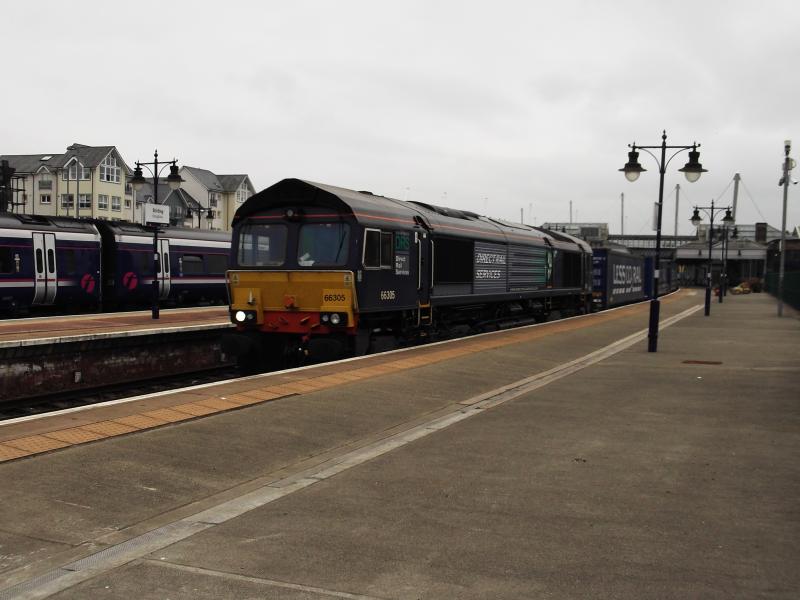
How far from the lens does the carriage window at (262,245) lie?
15.3 m

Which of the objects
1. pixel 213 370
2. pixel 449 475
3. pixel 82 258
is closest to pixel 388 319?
pixel 213 370

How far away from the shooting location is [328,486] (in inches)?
271

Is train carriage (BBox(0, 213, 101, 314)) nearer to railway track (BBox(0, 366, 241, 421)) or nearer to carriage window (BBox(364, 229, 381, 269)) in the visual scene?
railway track (BBox(0, 366, 241, 421))

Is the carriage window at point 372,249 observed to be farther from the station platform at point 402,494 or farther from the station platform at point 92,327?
the station platform at point 92,327

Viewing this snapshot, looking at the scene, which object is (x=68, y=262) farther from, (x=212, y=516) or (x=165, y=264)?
(x=212, y=516)

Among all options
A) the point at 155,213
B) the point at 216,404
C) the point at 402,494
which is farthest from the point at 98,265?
the point at 402,494

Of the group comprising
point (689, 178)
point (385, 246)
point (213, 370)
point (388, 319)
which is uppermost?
point (689, 178)

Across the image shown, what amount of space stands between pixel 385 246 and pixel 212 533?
34.3 feet

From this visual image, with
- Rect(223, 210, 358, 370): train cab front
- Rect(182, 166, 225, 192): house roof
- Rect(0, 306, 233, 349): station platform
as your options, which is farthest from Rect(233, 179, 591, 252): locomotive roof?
Rect(182, 166, 225, 192): house roof

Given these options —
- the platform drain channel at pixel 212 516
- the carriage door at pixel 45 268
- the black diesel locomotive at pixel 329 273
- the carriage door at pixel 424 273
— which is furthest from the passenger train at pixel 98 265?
the platform drain channel at pixel 212 516

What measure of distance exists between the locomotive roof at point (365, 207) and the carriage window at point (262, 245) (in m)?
0.42

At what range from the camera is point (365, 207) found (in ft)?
50.0

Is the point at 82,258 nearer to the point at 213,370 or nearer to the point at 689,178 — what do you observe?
the point at 213,370

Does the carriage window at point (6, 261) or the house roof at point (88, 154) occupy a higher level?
the house roof at point (88, 154)
